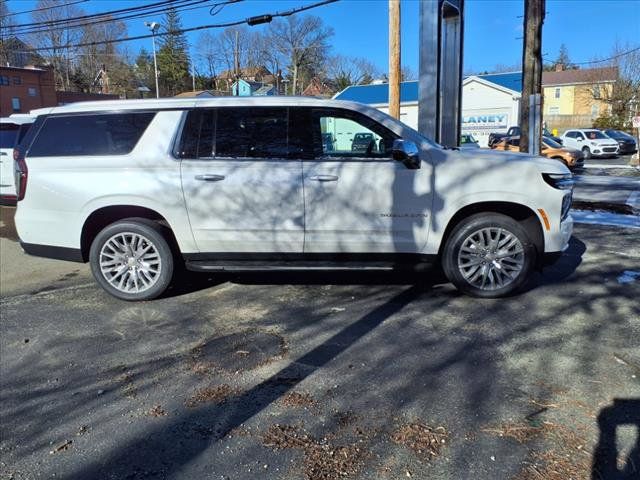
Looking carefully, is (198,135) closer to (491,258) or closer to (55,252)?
(55,252)

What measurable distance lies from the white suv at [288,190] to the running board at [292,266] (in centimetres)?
1

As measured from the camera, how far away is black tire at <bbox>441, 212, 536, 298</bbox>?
4.88m

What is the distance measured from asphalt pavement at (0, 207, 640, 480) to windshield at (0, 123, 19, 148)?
231 inches

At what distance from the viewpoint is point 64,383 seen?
3590 mm

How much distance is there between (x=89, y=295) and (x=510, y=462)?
459cm

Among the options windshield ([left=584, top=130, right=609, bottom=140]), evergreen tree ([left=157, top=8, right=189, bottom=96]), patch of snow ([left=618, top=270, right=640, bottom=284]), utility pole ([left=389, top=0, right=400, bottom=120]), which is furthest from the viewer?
evergreen tree ([left=157, top=8, right=189, bottom=96])

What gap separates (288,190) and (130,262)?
1767mm

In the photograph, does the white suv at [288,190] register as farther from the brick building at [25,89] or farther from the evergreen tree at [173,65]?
the evergreen tree at [173,65]

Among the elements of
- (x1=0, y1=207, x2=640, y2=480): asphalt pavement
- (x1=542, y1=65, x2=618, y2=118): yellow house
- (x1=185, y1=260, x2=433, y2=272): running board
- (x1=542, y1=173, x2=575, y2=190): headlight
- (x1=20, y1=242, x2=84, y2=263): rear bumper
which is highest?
(x1=542, y1=65, x2=618, y2=118): yellow house

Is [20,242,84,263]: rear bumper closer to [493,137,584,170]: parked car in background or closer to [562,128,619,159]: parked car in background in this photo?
[493,137,584,170]: parked car in background

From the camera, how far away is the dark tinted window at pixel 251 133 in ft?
16.2

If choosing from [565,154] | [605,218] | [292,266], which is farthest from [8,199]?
[565,154]

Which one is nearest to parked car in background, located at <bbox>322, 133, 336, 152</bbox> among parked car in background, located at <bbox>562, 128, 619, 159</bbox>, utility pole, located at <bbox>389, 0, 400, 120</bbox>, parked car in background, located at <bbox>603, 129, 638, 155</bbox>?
utility pole, located at <bbox>389, 0, 400, 120</bbox>

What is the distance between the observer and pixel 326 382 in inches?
136
